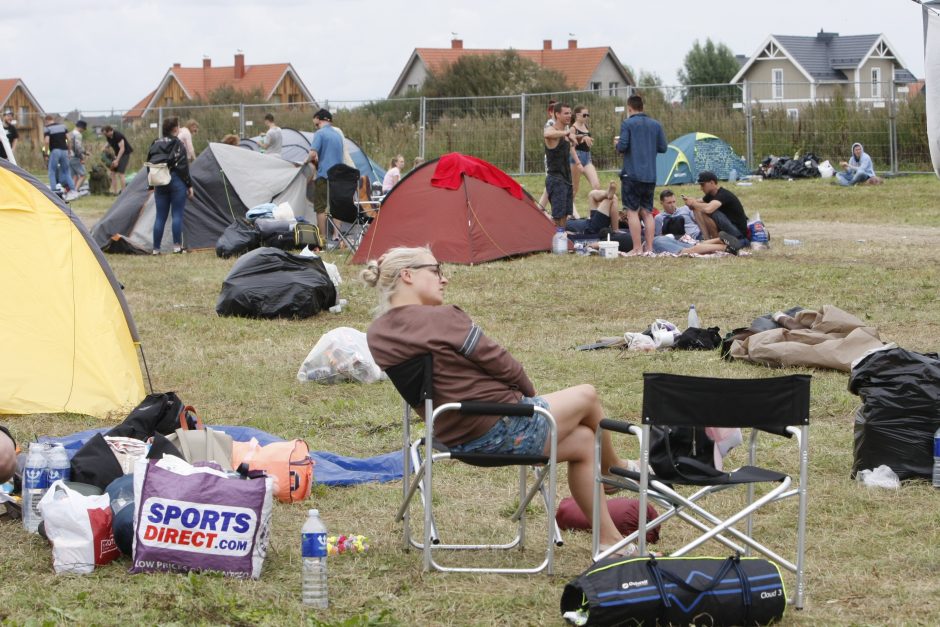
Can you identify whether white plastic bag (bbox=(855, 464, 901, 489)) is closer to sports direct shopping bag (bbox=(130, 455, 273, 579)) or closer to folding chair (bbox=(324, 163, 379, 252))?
sports direct shopping bag (bbox=(130, 455, 273, 579))

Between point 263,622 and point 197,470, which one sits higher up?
point 197,470

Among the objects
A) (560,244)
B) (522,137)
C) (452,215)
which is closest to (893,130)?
(522,137)

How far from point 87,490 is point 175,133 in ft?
35.6

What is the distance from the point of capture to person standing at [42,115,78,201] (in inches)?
904

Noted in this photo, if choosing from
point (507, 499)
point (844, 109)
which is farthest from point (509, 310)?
point (844, 109)

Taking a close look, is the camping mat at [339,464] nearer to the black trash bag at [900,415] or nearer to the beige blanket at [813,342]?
the black trash bag at [900,415]

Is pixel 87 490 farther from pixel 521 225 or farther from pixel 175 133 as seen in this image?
pixel 175 133

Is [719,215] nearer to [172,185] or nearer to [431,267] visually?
[172,185]

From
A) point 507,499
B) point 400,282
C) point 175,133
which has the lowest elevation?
point 507,499

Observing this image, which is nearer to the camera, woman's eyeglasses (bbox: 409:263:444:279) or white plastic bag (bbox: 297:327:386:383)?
woman's eyeglasses (bbox: 409:263:444:279)

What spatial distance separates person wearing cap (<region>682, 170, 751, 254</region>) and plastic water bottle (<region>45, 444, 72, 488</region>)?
9784 mm

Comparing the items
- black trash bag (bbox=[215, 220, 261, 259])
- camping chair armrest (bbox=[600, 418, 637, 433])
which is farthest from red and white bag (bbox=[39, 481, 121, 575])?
black trash bag (bbox=[215, 220, 261, 259])

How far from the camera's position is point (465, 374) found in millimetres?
4383

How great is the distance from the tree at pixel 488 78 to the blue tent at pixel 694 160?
22026 mm
